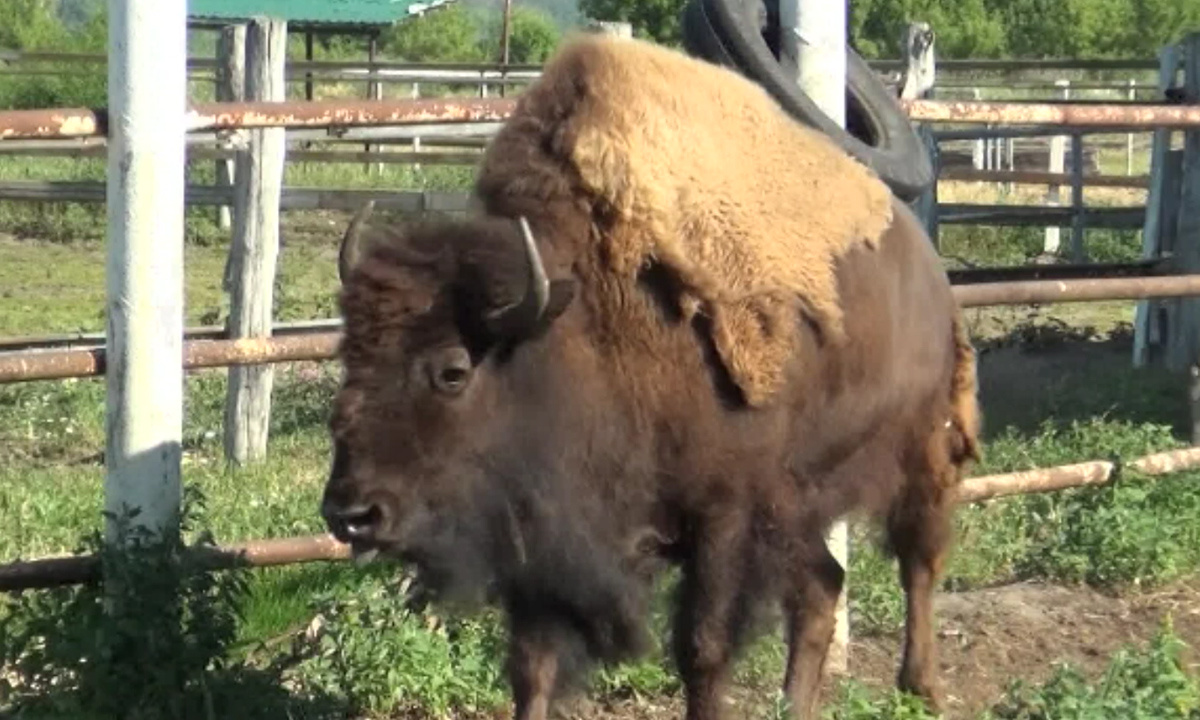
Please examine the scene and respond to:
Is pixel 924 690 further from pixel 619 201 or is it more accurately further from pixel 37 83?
pixel 37 83

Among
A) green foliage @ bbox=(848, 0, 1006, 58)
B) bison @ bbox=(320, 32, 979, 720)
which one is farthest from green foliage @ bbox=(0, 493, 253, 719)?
green foliage @ bbox=(848, 0, 1006, 58)

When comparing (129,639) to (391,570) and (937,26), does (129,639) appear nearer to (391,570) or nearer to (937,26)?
(391,570)

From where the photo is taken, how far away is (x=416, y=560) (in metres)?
4.61

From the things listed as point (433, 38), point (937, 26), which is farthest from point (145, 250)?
point (433, 38)

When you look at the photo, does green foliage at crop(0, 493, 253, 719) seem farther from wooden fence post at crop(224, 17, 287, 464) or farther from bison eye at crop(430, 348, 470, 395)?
wooden fence post at crop(224, 17, 287, 464)

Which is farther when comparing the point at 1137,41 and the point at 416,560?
the point at 1137,41

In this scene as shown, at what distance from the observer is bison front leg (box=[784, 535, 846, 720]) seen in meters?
5.66

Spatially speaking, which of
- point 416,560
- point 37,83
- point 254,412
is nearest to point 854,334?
point 416,560

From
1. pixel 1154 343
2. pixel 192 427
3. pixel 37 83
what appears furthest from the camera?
pixel 37 83

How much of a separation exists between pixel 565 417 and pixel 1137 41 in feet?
182

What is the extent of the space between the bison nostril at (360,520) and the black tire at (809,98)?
2.04 m

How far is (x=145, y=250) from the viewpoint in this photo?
4977 millimetres

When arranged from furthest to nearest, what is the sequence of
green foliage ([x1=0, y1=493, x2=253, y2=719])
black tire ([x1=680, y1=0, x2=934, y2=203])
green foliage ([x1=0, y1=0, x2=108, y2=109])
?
green foliage ([x1=0, y1=0, x2=108, y2=109])
black tire ([x1=680, y1=0, x2=934, y2=203])
green foliage ([x1=0, y1=493, x2=253, y2=719])

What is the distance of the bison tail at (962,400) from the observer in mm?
6213
